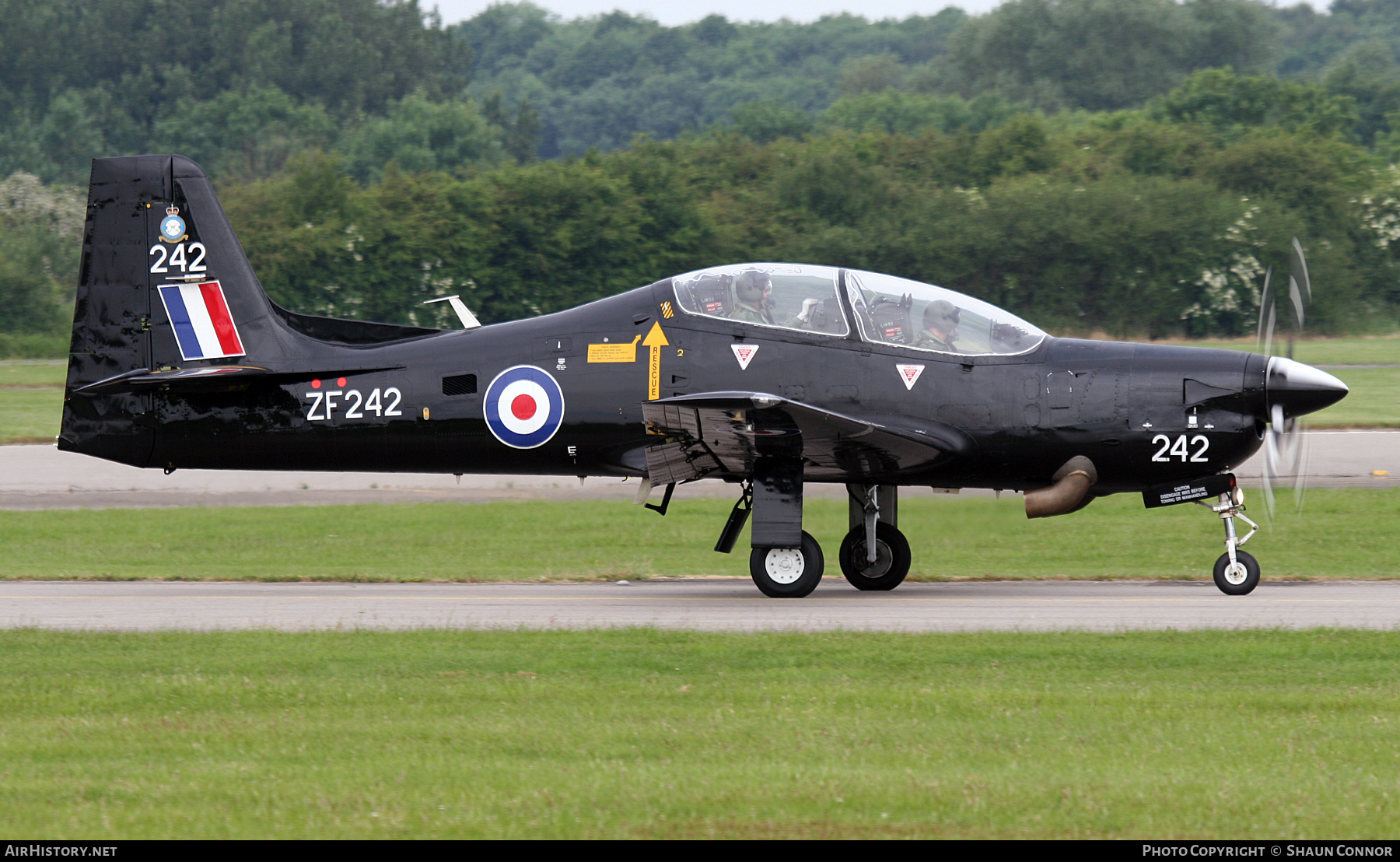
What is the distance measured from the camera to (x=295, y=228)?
4628 cm

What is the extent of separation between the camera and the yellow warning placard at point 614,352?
13.8 m

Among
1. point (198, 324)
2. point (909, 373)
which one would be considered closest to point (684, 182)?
point (198, 324)

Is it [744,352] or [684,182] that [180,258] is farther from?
[684,182]

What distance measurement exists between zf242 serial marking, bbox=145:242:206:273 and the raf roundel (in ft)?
11.3

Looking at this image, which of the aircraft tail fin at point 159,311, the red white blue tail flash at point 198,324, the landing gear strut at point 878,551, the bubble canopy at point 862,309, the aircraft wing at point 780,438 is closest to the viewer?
the aircraft wing at point 780,438

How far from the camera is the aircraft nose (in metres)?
12.7

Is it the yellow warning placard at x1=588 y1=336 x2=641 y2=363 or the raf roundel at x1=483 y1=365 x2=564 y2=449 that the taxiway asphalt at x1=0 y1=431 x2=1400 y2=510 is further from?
the yellow warning placard at x1=588 y1=336 x2=641 y2=363

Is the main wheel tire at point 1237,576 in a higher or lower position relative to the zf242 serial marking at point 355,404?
lower

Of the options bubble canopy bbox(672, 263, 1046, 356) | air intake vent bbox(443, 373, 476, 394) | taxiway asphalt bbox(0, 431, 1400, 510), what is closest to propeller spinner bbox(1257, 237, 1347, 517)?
bubble canopy bbox(672, 263, 1046, 356)

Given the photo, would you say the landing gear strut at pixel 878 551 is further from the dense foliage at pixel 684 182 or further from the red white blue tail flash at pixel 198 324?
the dense foliage at pixel 684 182

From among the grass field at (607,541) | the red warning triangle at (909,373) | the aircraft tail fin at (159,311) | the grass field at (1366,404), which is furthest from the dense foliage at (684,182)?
the red warning triangle at (909,373)

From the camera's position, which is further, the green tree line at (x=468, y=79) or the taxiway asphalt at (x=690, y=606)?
the green tree line at (x=468, y=79)

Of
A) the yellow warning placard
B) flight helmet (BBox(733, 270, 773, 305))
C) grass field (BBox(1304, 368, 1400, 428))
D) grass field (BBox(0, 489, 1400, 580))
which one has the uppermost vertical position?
flight helmet (BBox(733, 270, 773, 305))

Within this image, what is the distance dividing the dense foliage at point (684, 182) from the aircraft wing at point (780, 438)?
3109 cm
